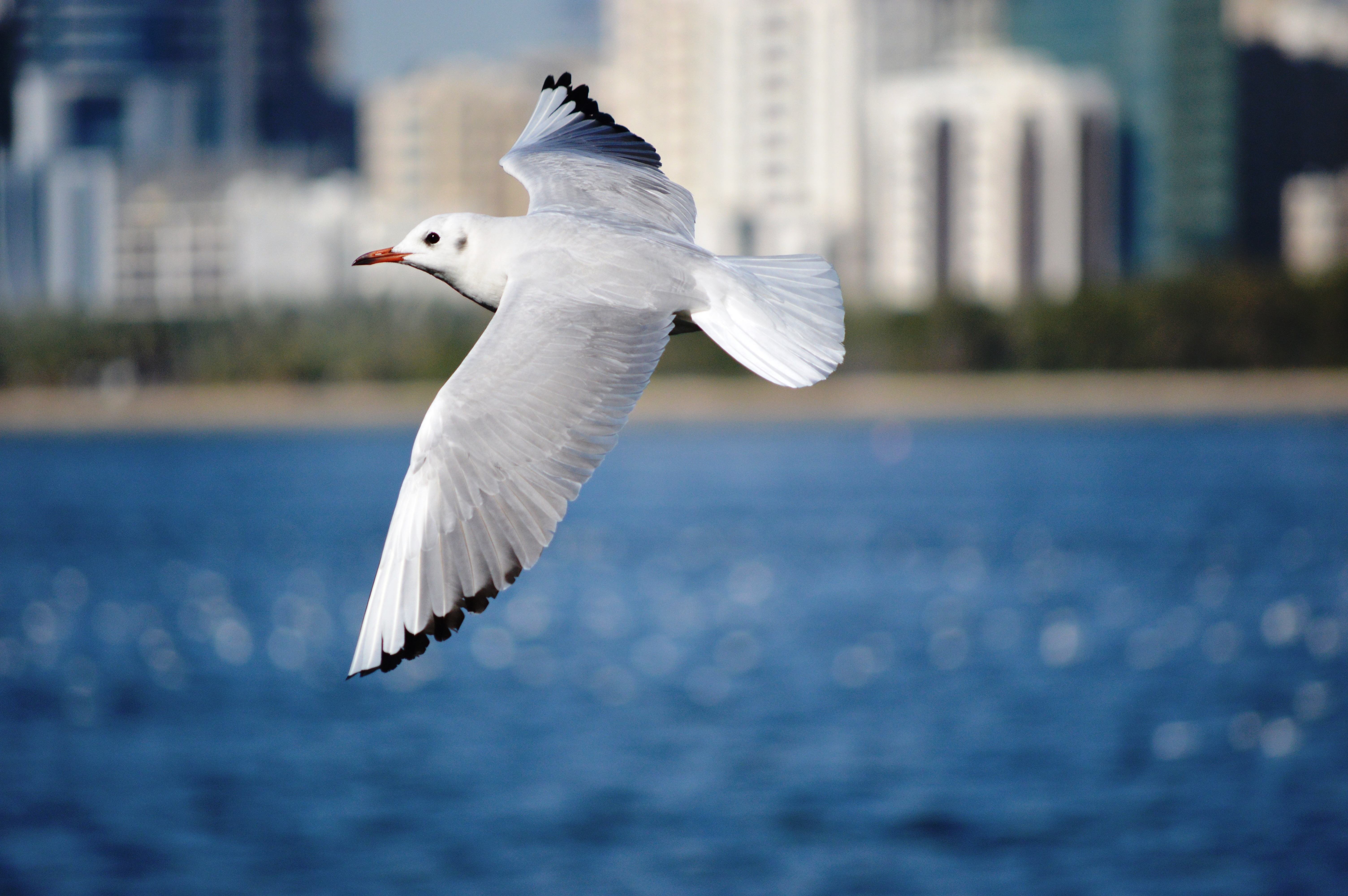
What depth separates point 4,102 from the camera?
1465 centimetres

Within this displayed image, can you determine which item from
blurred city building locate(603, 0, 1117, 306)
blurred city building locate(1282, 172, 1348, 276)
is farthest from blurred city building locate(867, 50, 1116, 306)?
blurred city building locate(1282, 172, 1348, 276)

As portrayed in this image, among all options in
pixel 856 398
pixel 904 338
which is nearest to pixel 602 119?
pixel 904 338

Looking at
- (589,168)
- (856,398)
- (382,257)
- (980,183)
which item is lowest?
(856,398)

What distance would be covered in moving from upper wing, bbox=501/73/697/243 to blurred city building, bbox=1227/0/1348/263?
472 feet

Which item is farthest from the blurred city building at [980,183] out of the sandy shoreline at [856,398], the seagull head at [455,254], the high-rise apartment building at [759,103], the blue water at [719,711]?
the seagull head at [455,254]

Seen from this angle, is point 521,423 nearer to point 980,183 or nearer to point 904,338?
point 904,338

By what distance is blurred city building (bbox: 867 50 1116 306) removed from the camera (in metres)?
125

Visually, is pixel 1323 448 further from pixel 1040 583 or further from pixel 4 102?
pixel 4 102

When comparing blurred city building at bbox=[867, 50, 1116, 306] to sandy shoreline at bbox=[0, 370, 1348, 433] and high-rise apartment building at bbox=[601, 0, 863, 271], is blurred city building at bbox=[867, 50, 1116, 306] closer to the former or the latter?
high-rise apartment building at bbox=[601, 0, 863, 271]

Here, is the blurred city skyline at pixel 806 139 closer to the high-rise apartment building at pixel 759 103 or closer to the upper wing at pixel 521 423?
the high-rise apartment building at pixel 759 103

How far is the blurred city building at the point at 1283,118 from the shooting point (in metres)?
153

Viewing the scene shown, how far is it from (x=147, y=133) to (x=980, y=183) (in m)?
56.9

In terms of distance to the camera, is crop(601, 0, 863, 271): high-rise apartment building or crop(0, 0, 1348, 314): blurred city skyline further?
crop(601, 0, 863, 271): high-rise apartment building

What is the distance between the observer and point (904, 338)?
293 feet
